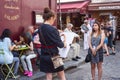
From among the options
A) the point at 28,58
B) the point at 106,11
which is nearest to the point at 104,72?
the point at 28,58

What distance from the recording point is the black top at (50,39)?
19.8 feet

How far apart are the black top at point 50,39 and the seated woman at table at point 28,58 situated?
3.38 metres

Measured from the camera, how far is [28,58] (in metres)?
9.48

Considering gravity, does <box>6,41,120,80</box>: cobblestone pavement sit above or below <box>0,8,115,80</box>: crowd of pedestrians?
below

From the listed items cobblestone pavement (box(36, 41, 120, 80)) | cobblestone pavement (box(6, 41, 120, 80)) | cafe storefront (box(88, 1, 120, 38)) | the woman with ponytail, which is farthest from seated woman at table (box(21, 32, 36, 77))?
cafe storefront (box(88, 1, 120, 38))

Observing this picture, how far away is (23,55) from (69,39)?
289 centimetres

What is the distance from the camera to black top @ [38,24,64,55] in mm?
6029

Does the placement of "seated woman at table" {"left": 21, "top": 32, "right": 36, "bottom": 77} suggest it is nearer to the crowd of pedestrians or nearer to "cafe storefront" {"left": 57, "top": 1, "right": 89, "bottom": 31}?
the crowd of pedestrians

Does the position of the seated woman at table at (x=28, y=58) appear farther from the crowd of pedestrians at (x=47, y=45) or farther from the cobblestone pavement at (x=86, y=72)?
the cobblestone pavement at (x=86, y=72)

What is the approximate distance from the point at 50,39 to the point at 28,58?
3568 millimetres

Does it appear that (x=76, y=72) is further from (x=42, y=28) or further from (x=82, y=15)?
(x=82, y=15)

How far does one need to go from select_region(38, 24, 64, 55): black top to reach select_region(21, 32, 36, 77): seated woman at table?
338cm

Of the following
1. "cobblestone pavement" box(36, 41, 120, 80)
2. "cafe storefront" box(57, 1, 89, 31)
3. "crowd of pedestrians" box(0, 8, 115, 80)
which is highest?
"crowd of pedestrians" box(0, 8, 115, 80)

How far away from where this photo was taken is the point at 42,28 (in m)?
Result: 6.12
